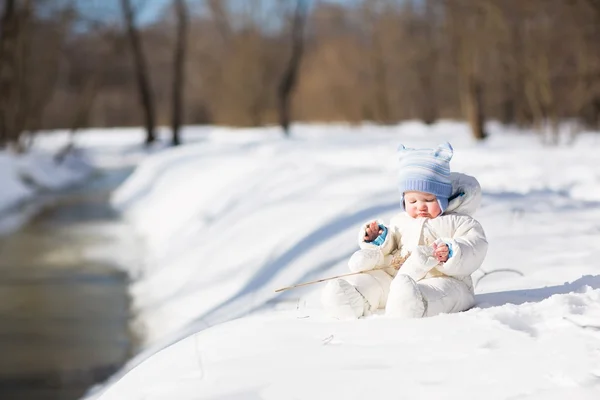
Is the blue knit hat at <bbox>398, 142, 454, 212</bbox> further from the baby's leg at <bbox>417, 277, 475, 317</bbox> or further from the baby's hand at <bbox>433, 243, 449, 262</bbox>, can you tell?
the baby's leg at <bbox>417, 277, 475, 317</bbox>

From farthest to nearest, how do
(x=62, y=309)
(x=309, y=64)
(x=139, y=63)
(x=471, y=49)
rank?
(x=309, y=64) < (x=139, y=63) < (x=471, y=49) < (x=62, y=309)

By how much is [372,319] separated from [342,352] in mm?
459

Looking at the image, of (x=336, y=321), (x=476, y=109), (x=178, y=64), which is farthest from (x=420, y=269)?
A: (x=178, y=64)

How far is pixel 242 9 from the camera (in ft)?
131

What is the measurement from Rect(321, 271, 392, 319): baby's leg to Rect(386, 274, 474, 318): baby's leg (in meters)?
0.18

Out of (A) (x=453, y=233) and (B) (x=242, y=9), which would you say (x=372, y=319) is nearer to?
(A) (x=453, y=233)

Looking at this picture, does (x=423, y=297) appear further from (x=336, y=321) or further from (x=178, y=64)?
(x=178, y=64)

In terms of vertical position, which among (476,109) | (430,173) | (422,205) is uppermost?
(476,109)

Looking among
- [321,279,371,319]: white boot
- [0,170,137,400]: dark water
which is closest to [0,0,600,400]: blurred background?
[0,170,137,400]: dark water

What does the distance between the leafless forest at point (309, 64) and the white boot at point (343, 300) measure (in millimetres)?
13134

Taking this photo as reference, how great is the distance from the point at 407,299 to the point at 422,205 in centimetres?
60

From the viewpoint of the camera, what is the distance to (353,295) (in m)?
3.72

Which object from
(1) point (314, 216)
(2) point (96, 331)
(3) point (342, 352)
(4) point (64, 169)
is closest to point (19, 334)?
(2) point (96, 331)

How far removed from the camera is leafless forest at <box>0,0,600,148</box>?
2097 cm
